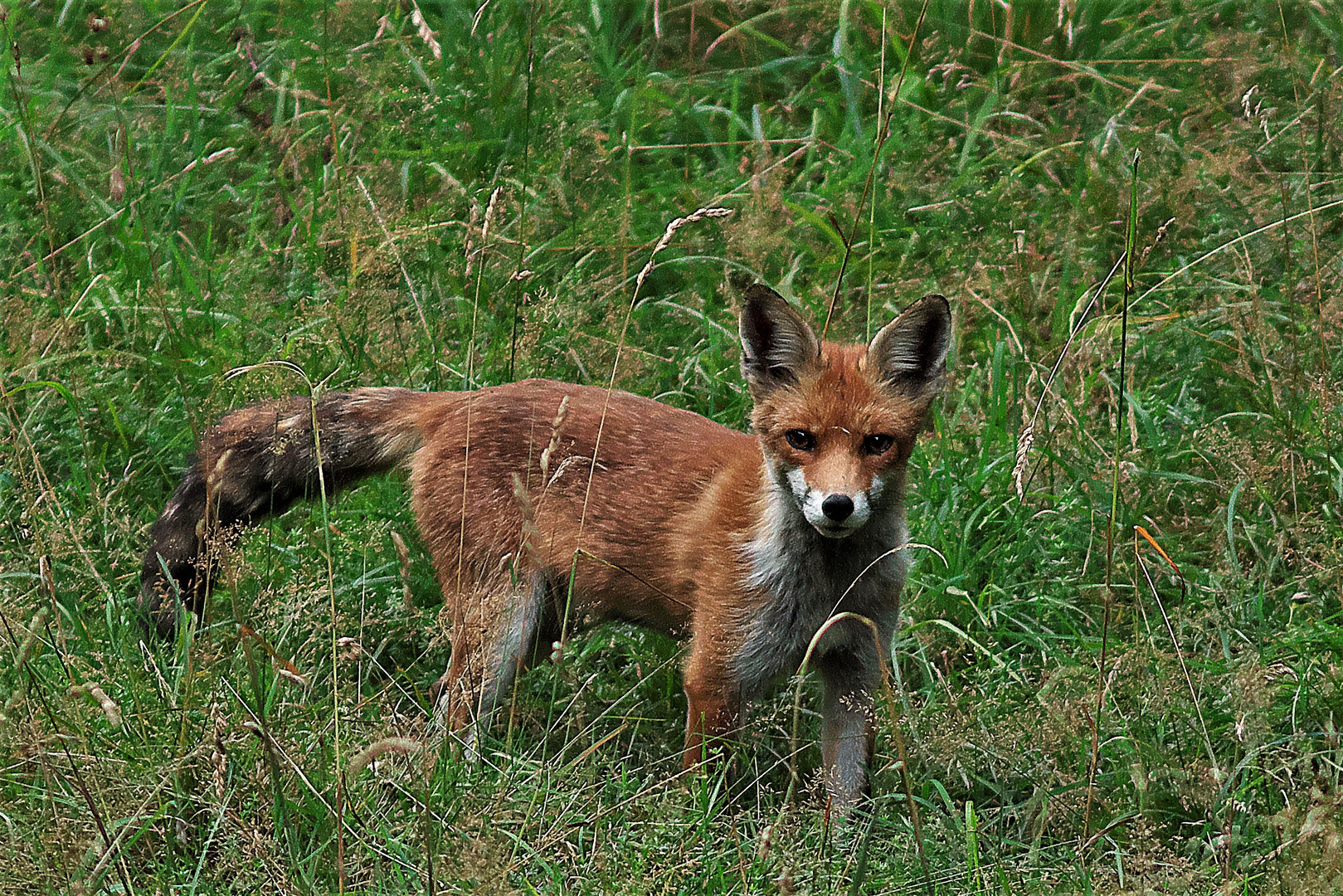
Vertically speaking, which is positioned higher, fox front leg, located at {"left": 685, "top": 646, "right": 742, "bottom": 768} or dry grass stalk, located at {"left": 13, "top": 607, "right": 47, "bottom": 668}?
dry grass stalk, located at {"left": 13, "top": 607, "right": 47, "bottom": 668}

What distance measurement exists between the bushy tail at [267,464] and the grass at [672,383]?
14cm

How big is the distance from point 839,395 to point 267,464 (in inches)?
71.4

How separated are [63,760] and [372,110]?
3.96 m

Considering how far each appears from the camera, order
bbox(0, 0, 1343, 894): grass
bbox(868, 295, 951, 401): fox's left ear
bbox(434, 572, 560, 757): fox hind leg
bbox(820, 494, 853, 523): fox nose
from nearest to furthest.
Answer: bbox(0, 0, 1343, 894): grass
bbox(820, 494, 853, 523): fox nose
bbox(434, 572, 560, 757): fox hind leg
bbox(868, 295, 951, 401): fox's left ear

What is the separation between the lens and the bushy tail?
4012mm

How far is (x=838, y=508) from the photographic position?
3596 millimetres

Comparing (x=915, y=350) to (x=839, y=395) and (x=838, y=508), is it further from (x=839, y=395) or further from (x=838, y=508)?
(x=838, y=508)

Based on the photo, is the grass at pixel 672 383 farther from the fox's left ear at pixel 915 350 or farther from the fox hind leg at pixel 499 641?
the fox's left ear at pixel 915 350

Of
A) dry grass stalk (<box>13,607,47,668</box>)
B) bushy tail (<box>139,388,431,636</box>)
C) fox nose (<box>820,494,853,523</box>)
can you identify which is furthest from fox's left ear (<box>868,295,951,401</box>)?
dry grass stalk (<box>13,607,47,668</box>)

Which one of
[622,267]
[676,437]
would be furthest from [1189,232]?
[676,437]

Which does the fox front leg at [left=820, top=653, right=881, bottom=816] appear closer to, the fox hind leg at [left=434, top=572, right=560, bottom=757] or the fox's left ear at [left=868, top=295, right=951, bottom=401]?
the fox's left ear at [left=868, top=295, right=951, bottom=401]

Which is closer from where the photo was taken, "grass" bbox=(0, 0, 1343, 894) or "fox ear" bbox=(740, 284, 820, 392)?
"grass" bbox=(0, 0, 1343, 894)

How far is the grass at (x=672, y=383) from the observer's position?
3.17 m

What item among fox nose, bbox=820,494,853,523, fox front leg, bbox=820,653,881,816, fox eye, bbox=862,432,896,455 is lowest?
fox front leg, bbox=820,653,881,816
